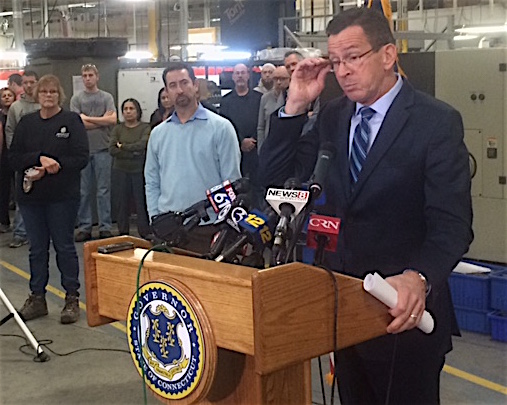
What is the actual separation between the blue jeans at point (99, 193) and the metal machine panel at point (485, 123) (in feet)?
12.2

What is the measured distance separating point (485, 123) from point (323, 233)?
4281 mm

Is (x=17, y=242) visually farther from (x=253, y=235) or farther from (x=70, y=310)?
(x=253, y=235)

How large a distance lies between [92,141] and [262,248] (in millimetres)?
6599

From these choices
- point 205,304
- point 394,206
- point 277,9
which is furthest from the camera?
point 277,9

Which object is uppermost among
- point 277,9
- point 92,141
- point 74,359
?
point 277,9

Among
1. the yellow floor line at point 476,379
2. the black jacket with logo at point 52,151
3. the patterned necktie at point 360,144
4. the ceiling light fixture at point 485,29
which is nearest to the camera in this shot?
the patterned necktie at point 360,144

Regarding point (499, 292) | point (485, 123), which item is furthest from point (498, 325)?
point (485, 123)

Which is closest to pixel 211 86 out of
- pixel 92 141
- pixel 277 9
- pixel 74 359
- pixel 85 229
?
pixel 92 141

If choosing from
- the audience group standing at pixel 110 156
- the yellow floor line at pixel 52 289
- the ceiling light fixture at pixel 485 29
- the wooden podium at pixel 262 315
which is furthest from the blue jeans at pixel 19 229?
the ceiling light fixture at pixel 485 29

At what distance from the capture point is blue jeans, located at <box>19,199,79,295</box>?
518cm

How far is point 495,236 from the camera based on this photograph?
5.77m

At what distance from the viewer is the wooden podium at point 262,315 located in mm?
1449

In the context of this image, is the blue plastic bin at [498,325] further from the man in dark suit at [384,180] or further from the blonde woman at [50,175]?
the man in dark suit at [384,180]

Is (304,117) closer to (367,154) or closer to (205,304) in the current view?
(367,154)
